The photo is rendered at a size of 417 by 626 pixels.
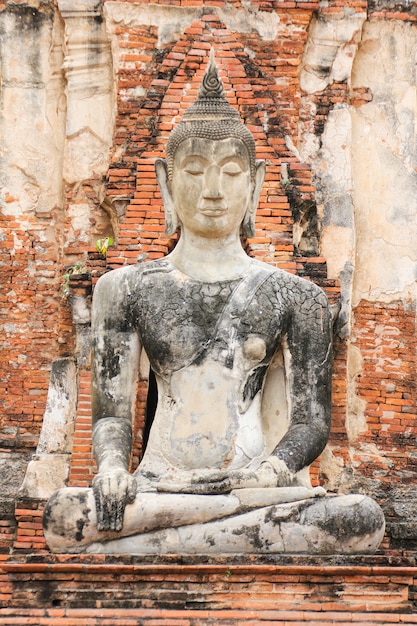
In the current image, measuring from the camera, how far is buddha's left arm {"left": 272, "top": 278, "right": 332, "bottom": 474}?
36.5 ft

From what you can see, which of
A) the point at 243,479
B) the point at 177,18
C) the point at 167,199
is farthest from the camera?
the point at 177,18

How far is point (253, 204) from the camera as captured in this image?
11.7 m

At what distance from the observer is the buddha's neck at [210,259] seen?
37.2 ft

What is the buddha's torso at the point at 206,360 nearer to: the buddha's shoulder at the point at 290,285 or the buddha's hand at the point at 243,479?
the buddha's shoulder at the point at 290,285

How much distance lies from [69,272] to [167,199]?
11.1ft

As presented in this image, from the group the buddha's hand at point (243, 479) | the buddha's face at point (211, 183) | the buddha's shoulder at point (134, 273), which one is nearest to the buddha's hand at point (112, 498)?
the buddha's hand at point (243, 479)

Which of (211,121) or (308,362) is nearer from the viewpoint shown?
(308,362)

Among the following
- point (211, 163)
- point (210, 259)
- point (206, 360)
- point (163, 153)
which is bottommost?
point (206, 360)

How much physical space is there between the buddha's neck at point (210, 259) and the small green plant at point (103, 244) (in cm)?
296

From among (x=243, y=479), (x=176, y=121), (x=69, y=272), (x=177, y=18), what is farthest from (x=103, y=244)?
(x=243, y=479)

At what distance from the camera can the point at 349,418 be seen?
1472cm

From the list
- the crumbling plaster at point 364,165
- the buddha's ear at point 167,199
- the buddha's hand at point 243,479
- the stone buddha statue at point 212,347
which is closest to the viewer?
the buddha's hand at point 243,479

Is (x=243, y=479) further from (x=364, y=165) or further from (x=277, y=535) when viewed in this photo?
(x=364, y=165)

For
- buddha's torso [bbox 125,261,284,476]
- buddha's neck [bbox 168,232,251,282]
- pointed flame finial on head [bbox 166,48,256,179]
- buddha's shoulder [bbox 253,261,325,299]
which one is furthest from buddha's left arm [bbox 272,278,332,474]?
pointed flame finial on head [bbox 166,48,256,179]
